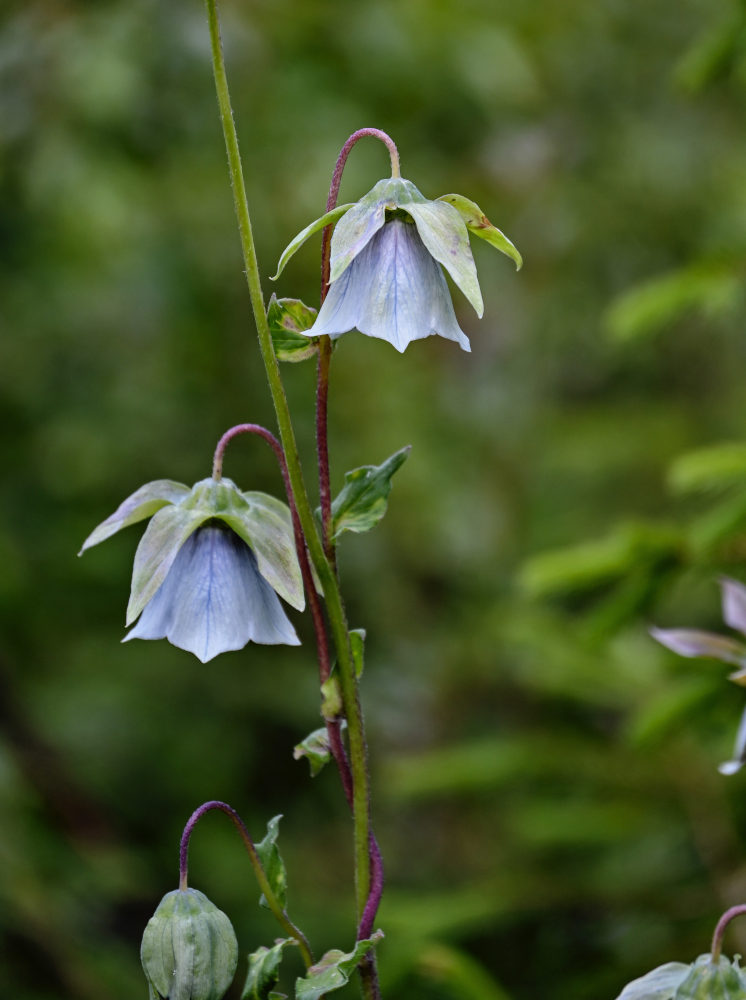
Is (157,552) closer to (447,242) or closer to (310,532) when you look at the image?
(310,532)

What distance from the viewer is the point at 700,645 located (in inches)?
45.3

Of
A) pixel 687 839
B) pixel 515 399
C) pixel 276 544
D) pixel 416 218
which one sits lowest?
pixel 687 839

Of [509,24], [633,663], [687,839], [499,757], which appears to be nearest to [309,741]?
[499,757]

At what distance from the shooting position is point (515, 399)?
360 cm

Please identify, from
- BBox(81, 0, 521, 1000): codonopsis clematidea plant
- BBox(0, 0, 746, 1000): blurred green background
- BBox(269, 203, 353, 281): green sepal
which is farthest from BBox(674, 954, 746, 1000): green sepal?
BBox(0, 0, 746, 1000): blurred green background

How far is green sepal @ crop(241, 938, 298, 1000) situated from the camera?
0.82 meters

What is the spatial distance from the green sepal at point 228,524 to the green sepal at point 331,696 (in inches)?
2.8

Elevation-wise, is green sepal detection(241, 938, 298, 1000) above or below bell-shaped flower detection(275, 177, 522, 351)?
below

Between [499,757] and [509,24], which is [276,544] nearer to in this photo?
[499,757]

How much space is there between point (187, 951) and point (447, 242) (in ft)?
1.82

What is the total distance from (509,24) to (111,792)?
258 centimetres

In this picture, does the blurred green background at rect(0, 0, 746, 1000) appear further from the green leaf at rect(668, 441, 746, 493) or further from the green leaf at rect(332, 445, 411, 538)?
the green leaf at rect(332, 445, 411, 538)

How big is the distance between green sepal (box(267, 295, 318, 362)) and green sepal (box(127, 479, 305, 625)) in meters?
0.12

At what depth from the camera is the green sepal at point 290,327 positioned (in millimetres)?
864
